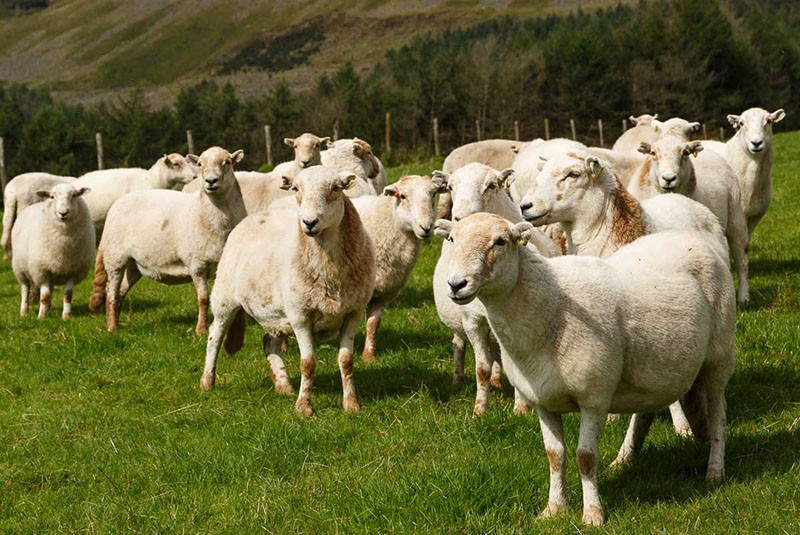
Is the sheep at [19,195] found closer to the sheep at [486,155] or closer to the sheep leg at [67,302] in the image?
the sheep leg at [67,302]

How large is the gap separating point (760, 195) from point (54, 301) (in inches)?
385

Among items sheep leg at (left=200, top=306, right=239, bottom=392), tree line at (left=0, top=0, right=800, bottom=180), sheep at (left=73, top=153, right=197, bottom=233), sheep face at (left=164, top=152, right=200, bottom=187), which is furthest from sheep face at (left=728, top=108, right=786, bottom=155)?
tree line at (left=0, top=0, right=800, bottom=180)

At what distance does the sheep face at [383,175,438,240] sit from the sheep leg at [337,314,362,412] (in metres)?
1.18

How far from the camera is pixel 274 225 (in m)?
7.88

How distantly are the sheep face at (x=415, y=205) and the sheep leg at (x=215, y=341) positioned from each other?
1.78 m

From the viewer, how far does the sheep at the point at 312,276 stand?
684 centimetres

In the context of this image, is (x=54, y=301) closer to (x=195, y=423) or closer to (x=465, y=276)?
(x=195, y=423)

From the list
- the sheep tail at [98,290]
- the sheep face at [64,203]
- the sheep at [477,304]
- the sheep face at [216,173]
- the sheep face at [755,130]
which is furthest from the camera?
the sheep face at [64,203]

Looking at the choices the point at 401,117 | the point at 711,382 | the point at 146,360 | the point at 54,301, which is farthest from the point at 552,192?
the point at 401,117

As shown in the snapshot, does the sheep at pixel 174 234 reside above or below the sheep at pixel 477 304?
below

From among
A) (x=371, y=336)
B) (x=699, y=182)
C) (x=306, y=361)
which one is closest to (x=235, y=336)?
(x=371, y=336)

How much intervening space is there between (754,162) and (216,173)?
21.2 feet

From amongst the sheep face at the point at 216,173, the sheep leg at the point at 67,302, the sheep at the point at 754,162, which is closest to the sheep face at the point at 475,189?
the sheep face at the point at 216,173

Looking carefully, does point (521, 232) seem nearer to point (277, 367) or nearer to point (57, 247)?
point (277, 367)
